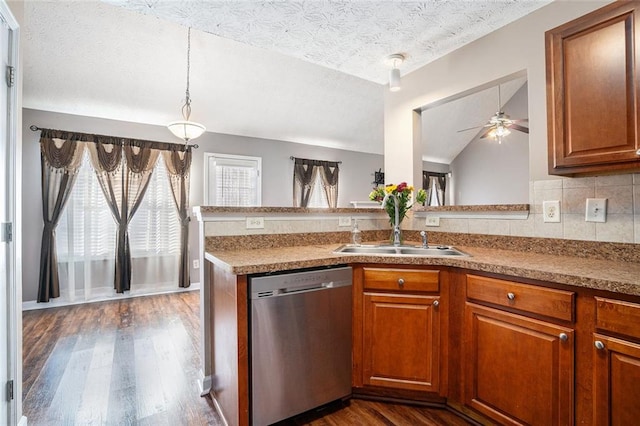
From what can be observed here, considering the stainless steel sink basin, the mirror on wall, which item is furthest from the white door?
the mirror on wall

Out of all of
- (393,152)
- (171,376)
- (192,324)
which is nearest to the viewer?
(171,376)

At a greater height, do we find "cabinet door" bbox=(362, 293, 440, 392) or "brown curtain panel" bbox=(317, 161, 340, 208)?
"brown curtain panel" bbox=(317, 161, 340, 208)

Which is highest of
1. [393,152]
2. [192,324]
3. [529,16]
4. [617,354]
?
[529,16]

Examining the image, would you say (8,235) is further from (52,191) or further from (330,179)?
(330,179)

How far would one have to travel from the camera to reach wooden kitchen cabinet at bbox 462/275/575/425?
1.20 m

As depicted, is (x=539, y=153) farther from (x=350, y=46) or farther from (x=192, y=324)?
(x=192, y=324)

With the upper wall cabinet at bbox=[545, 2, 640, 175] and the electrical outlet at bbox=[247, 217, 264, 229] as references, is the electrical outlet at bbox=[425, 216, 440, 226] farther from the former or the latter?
the electrical outlet at bbox=[247, 217, 264, 229]

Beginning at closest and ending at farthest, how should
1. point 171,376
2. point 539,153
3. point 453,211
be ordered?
point 539,153 < point 171,376 < point 453,211

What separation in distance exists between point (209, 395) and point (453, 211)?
2.10 m

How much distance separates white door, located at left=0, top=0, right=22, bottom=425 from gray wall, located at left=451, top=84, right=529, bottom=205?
633cm

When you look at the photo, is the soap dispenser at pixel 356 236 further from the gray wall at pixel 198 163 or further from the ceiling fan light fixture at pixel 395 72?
the gray wall at pixel 198 163

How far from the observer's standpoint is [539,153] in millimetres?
1802

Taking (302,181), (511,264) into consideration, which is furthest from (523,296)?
(302,181)

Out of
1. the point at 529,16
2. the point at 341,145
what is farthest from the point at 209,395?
the point at 341,145
